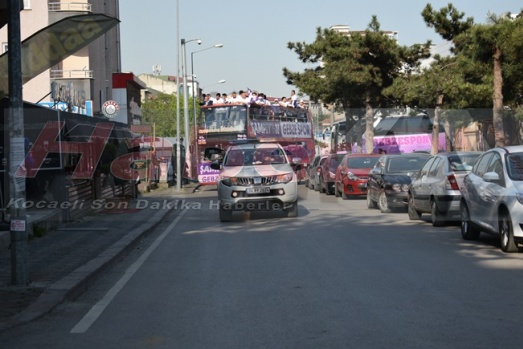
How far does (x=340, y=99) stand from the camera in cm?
4453

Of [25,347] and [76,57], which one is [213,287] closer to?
[25,347]

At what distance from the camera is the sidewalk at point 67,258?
793cm

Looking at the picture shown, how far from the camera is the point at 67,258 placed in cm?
1152

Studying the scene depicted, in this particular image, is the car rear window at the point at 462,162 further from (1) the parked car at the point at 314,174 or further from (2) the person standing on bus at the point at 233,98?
(2) the person standing on bus at the point at 233,98

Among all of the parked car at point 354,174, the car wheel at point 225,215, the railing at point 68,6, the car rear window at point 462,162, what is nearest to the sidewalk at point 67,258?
the car wheel at point 225,215

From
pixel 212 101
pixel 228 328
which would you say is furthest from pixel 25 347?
pixel 212 101

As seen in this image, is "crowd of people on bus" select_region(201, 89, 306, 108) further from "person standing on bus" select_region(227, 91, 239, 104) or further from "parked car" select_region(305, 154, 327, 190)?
"parked car" select_region(305, 154, 327, 190)

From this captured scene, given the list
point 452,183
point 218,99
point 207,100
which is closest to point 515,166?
point 452,183

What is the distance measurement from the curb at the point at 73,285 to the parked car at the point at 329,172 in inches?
617

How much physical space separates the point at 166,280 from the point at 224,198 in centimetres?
829

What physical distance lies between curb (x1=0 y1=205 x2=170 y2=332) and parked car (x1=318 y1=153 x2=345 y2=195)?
51.4 feet

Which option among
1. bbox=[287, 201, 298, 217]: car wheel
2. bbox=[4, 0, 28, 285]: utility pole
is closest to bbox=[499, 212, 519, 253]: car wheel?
bbox=[4, 0, 28, 285]: utility pole

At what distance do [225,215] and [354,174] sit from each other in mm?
8147

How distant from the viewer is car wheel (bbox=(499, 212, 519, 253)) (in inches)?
444
